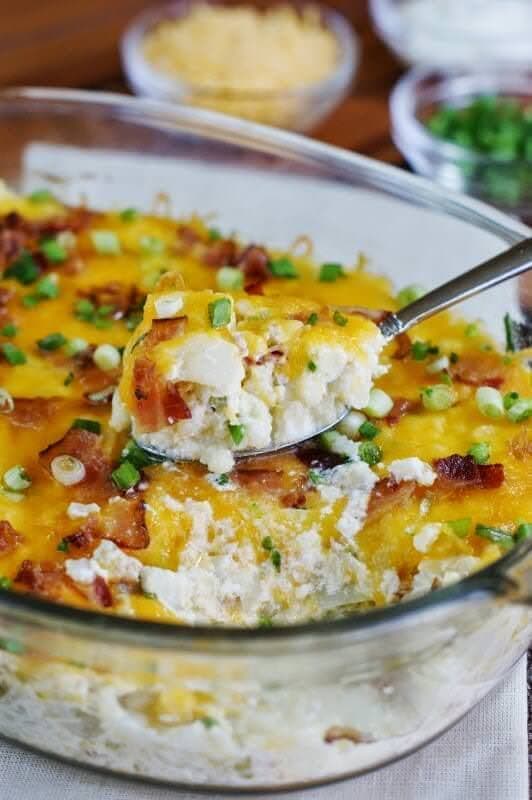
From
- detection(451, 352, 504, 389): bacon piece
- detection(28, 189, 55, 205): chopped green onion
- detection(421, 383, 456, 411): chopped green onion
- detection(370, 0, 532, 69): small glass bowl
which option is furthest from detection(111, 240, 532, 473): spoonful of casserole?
detection(370, 0, 532, 69): small glass bowl

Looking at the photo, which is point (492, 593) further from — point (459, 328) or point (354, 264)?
point (354, 264)

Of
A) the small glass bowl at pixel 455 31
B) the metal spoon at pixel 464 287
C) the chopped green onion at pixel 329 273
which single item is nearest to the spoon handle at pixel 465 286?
the metal spoon at pixel 464 287

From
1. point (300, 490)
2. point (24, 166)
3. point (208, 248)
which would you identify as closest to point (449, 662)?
point (300, 490)

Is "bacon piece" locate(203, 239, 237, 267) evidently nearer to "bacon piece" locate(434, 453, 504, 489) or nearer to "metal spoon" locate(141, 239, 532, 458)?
"metal spoon" locate(141, 239, 532, 458)

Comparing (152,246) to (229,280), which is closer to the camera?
(229,280)

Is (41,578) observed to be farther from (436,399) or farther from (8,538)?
(436,399)

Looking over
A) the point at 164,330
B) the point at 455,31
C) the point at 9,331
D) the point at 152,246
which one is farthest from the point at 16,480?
the point at 455,31

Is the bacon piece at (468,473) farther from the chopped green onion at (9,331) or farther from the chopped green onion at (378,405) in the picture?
the chopped green onion at (9,331)
